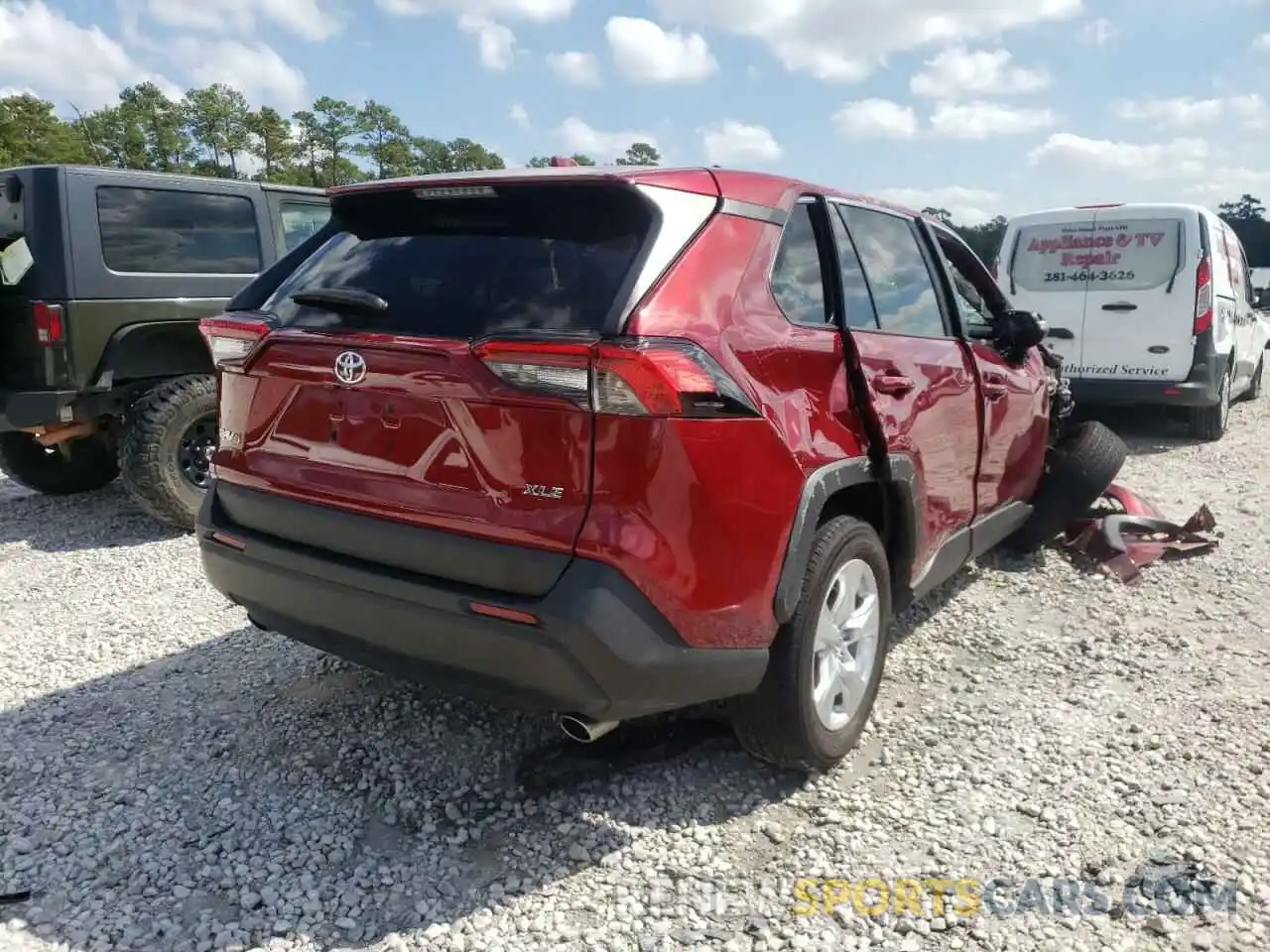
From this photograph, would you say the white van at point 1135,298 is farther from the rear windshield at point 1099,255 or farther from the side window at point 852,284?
the side window at point 852,284

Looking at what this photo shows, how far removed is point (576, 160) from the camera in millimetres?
3086

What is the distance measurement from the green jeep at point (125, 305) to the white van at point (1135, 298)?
641cm

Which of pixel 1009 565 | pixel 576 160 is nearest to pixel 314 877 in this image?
pixel 576 160

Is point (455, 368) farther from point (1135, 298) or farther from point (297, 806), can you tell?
point (1135, 298)

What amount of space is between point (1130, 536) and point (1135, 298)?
12.2 ft

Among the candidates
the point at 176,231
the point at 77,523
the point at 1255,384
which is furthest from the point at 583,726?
the point at 1255,384

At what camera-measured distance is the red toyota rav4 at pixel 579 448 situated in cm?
221

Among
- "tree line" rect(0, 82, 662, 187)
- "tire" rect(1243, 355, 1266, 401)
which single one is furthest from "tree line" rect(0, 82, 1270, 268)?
"tire" rect(1243, 355, 1266, 401)

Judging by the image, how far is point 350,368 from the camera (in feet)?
8.07

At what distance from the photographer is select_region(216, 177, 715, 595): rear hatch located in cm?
223

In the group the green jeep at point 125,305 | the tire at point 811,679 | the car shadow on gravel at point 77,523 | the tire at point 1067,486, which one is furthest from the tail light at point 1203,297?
the car shadow on gravel at point 77,523

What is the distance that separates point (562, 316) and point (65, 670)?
9.23 ft

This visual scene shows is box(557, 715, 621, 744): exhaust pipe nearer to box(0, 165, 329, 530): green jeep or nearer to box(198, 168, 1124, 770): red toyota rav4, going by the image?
box(198, 168, 1124, 770): red toyota rav4

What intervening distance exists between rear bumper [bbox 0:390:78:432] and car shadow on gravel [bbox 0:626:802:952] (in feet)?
7.08
